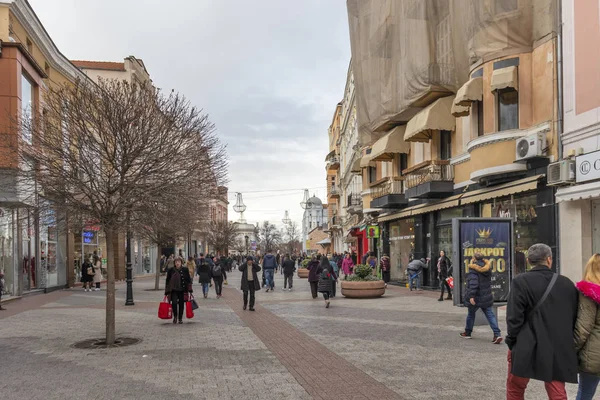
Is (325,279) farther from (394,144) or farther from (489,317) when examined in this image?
(394,144)

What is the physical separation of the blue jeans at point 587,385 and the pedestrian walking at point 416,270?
17.8m

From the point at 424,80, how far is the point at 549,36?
649cm

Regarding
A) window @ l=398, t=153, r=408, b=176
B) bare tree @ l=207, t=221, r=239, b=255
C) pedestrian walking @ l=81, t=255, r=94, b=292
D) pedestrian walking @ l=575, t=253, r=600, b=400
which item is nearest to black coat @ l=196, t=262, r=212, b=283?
pedestrian walking @ l=81, t=255, r=94, b=292

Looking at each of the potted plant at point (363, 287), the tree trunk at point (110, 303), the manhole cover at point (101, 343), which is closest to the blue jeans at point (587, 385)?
the manhole cover at point (101, 343)

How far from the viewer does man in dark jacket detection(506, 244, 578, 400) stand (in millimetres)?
4512

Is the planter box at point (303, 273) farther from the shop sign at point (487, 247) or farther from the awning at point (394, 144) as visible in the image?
the shop sign at point (487, 247)

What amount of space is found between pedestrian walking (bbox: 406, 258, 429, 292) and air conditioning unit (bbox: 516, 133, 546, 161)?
7.72m

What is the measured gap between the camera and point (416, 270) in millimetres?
22922

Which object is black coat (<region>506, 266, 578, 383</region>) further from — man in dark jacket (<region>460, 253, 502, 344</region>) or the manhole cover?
the manhole cover

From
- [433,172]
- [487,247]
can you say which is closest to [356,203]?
[433,172]

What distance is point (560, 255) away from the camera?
14906 millimetres

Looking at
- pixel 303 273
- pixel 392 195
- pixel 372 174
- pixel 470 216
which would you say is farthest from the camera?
pixel 303 273

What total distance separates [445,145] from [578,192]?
9.19 meters

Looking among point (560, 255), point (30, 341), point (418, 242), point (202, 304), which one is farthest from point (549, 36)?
point (30, 341)
